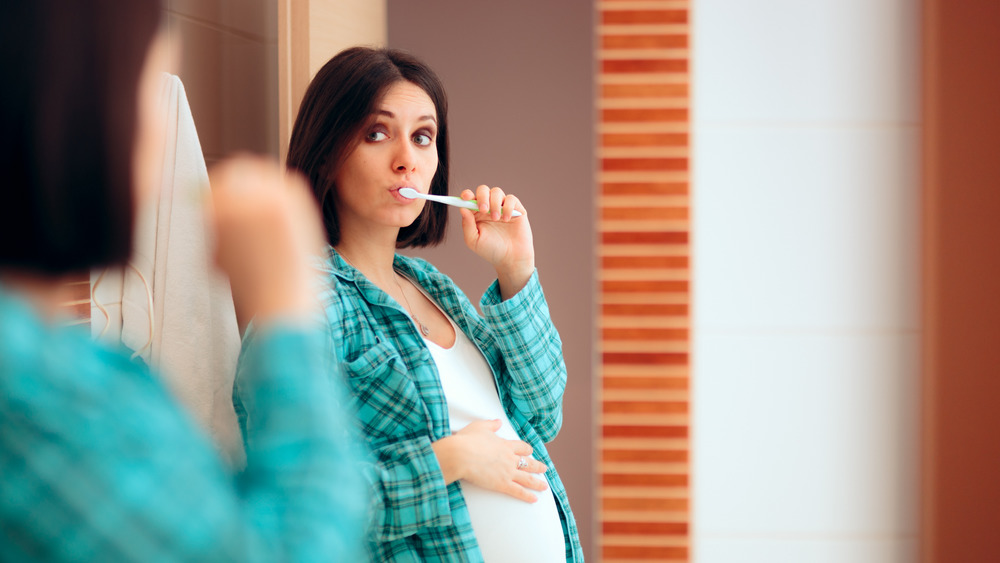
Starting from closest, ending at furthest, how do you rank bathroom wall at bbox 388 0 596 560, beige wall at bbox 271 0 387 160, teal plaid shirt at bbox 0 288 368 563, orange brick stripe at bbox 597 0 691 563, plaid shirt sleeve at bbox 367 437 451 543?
teal plaid shirt at bbox 0 288 368 563 < plaid shirt sleeve at bbox 367 437 451 543 < beige wall at bbox 271 0 387 160 < bathroom wall at bbox 388 0 596 560 < orange brick stripe at bbox 597 0 691 563

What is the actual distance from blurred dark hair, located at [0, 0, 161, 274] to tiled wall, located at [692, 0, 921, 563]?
5.10 feet

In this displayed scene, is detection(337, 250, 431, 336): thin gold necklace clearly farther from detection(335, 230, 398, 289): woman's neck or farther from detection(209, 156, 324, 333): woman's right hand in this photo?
detection(209, 156, 324, 333): woman's right hand

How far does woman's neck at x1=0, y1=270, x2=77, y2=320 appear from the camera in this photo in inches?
14.1

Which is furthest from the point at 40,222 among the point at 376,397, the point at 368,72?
the point at 368,72

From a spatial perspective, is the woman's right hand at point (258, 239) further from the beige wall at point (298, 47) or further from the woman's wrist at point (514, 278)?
the beige wall at point (298, 47)

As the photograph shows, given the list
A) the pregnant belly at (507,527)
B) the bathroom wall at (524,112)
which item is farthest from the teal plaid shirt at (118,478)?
the bathroom wall at (524,112)

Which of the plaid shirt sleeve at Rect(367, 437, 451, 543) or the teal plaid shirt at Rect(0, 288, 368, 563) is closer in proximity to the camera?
the teal plaid shirt at Rect(0, 288, 368, 563)

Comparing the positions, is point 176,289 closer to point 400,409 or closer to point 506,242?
point 400,409

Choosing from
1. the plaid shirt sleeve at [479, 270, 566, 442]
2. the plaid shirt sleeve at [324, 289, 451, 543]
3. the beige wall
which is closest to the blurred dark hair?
the plaid shirt sleeve at [324, 289, 451, 543]

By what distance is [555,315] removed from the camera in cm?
159

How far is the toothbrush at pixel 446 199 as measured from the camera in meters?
1.09

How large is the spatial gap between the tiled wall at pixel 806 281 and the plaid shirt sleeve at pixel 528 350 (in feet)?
2.31

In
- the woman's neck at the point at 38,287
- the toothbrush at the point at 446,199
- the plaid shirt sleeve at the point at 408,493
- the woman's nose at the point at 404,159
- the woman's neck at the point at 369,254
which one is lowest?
the plaid shirt sleeve at the point at 408,493

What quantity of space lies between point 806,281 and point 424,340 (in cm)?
110
